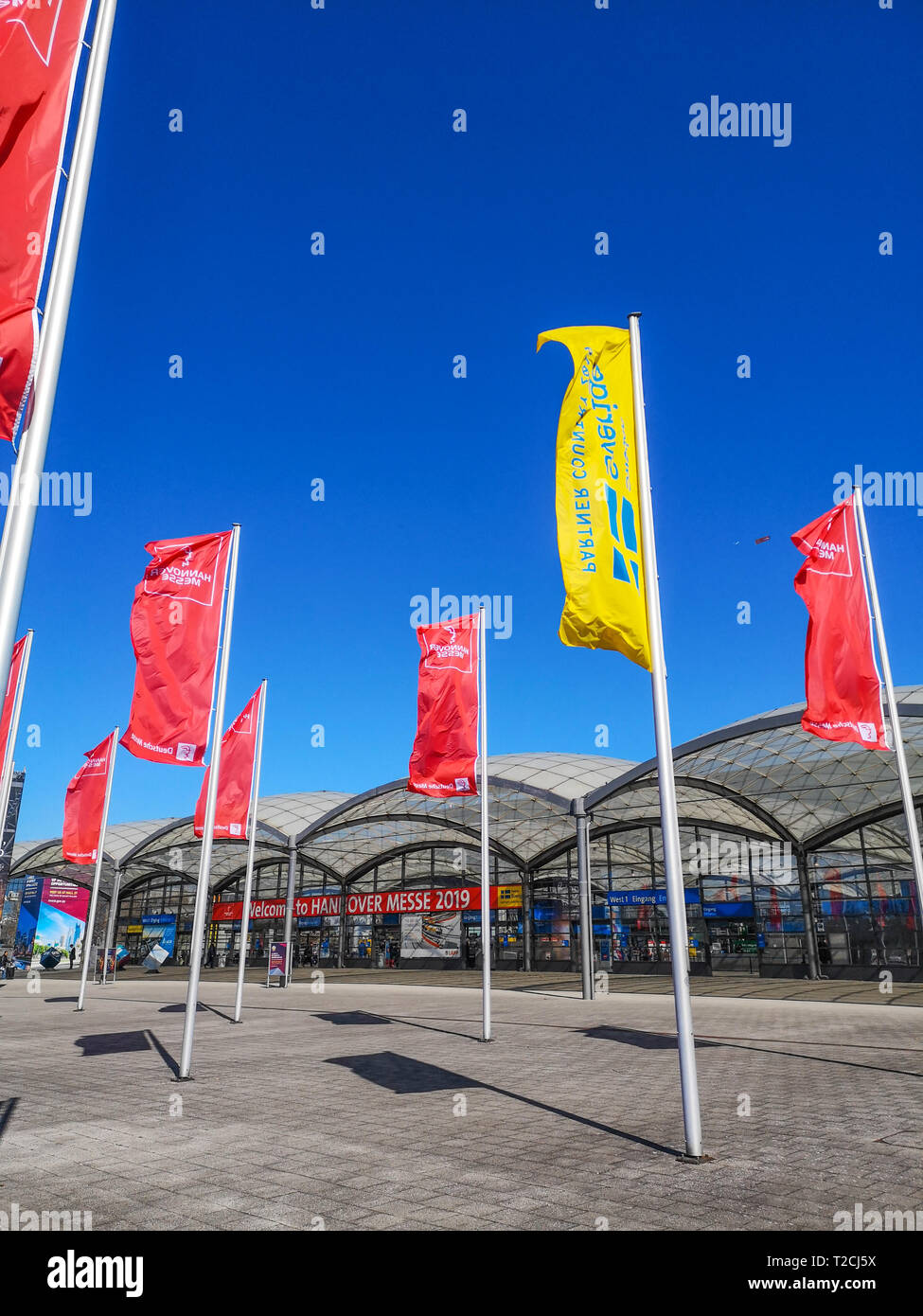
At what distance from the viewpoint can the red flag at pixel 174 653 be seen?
11758 mm

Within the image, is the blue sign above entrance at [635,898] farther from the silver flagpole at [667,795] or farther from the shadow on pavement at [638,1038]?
the silver flagpole at [667,795]

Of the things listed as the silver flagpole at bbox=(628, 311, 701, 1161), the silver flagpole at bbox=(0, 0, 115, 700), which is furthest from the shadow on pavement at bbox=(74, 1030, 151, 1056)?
the silver flagpole at bbox=(0, 0, 115, 700)

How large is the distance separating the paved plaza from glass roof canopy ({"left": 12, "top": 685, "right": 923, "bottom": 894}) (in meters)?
13.3

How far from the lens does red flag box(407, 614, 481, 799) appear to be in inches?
653

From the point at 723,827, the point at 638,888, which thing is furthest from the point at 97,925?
the point at 723,827

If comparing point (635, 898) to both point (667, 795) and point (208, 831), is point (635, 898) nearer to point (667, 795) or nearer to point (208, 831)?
point (208, 831)

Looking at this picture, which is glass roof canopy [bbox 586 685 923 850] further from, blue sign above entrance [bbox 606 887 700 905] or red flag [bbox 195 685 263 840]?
red flag [bbox 195 685 263 840]

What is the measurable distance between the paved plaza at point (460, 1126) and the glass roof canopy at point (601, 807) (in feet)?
43.8

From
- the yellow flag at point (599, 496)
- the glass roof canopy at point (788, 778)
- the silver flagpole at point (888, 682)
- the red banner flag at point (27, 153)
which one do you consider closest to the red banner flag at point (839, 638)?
→ the silver flagpole at point (888, 682)

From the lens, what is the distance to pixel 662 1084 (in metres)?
10.9

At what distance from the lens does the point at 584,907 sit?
86.1 ft

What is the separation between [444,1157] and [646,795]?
2930 cm

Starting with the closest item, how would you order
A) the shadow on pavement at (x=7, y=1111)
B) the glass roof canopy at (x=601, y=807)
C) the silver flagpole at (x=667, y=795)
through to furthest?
the silver flagpole at (x=667, y=795) → the shadow on pavement at (x=7, y=1111) → the glass roof canopy at (x=601, y=807)
